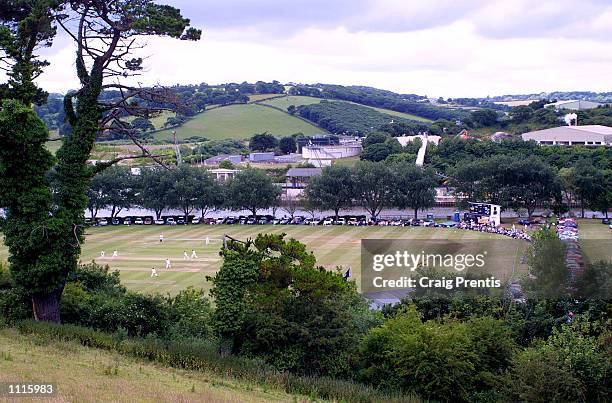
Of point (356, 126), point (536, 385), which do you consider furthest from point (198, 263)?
point (356, 126)

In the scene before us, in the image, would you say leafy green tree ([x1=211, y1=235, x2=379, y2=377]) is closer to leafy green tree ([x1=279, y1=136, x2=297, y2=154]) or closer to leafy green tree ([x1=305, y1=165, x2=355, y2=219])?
leafy green tree ([x1=305, y1=165, x2=355, y2=219])

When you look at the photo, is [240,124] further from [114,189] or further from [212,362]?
[212,362]

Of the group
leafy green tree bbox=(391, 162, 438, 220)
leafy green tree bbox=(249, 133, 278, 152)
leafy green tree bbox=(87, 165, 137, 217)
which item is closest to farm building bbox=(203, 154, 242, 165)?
leafy green tree bbox=(249, 133, 278, 152)

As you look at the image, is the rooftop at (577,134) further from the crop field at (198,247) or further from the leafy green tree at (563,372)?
the leafy green tree at (563,372)

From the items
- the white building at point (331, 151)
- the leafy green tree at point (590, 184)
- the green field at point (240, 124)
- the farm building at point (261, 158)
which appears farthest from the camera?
the green field at point (240, 124)

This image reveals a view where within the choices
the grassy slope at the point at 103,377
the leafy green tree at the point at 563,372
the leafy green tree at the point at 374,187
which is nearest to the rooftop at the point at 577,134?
the leafy green tree at the point at 374,187

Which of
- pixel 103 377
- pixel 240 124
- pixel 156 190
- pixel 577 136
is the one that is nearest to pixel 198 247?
pixel 156 190

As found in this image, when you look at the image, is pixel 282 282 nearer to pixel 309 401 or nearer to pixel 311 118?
pixel 309 401
